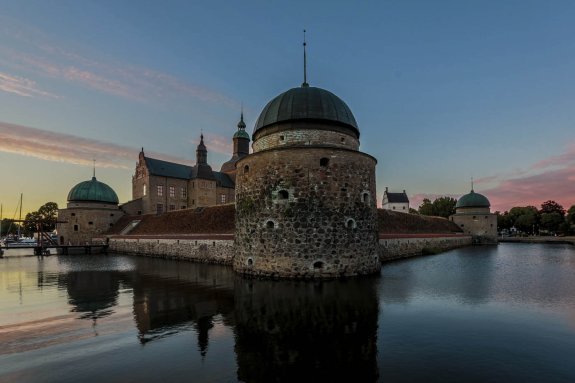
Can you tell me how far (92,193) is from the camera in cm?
4369

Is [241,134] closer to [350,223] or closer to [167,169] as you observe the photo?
[167,169]

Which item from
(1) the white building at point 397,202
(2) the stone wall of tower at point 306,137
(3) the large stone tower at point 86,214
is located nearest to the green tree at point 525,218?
(1) the white building at point 397,202

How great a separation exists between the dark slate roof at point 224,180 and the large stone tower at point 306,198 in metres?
38.1

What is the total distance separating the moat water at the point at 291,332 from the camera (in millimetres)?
6215

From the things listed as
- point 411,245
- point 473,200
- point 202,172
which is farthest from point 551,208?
point 202,172

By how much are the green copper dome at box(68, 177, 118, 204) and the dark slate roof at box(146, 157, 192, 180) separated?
6.50 metres

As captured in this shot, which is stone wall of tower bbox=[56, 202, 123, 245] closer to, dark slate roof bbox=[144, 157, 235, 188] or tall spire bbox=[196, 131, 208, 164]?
dark slate roof bbox=[144, 157, 235, 188]

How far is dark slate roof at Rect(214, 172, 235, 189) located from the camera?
56125 mm

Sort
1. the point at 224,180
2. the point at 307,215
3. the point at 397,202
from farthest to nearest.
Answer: the point at 397,202
the point at 224,180
the point at 307,215

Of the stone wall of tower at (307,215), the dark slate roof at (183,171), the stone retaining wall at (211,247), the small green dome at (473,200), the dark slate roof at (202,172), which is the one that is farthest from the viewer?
the dark slate roof at (202,172)

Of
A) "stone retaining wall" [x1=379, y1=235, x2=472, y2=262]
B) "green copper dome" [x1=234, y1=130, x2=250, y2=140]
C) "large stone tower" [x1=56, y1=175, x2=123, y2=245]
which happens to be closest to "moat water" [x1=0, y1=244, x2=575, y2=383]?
"stone retaining wall" [x1=379, y1=235, x2=472, y2=262]

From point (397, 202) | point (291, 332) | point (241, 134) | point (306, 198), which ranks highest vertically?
point (241, 134)

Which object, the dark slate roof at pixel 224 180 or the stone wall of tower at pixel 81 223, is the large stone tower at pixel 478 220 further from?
the stone wall of tower at pixel 81 223

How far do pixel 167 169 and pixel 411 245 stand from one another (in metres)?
38.8
